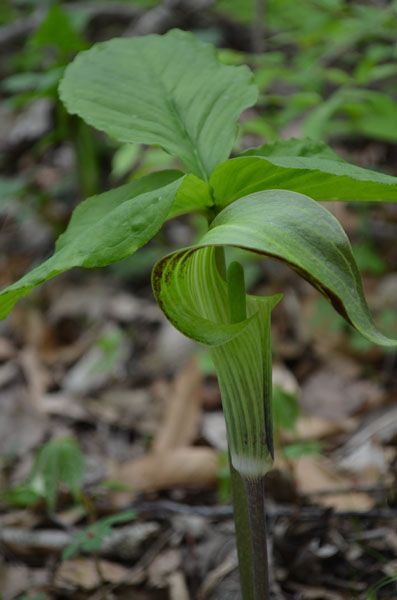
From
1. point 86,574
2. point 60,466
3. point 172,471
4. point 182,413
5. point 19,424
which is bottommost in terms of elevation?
point 19,424

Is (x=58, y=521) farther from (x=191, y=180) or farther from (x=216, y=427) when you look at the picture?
(x=191, y=180)

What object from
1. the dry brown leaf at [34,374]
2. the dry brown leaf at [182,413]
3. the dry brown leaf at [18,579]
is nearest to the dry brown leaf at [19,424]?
the dry brown leaf at [34,374]

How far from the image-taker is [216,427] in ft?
10.3

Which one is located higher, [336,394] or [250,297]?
[250,297]

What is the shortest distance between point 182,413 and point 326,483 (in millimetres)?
774

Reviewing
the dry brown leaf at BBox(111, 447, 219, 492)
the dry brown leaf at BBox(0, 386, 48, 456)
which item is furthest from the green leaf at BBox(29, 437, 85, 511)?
the dry brown leaf at BBox(0, 386, 48, 456)

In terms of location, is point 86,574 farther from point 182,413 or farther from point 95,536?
point 182,413

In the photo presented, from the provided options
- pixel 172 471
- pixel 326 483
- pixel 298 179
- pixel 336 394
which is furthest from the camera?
pixel 336 394

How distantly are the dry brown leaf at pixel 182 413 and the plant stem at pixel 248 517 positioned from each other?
1.58m

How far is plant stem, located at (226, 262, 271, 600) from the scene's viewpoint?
46.6 inches

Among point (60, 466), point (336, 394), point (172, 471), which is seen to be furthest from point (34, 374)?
point (60, 466)

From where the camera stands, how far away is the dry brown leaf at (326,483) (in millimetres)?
2467

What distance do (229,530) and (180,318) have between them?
137cm

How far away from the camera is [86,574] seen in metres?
2.29
